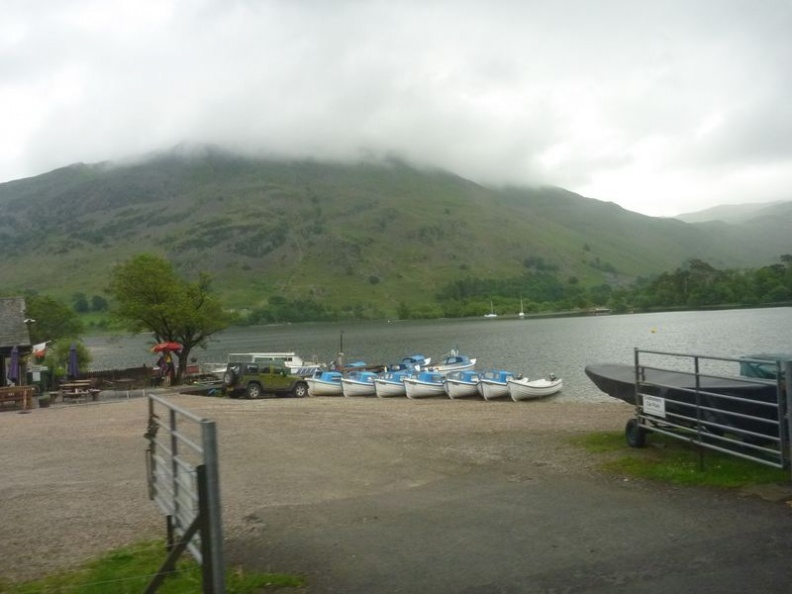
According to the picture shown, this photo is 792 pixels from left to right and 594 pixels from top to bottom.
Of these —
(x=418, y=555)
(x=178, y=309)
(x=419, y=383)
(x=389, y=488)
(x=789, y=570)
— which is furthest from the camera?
(x=178, y=309)

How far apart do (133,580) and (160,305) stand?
41.0 meters

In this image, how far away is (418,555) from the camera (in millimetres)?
6645

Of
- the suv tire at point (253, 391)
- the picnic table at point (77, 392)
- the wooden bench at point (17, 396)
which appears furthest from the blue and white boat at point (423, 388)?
the wooden bench at point (17, 396)

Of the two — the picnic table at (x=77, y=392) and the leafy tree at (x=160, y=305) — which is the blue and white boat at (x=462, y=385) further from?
the leafy tree at (x=160, y=305)

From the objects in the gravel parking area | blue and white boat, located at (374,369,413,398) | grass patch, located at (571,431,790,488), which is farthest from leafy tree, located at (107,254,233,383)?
grass patch, located at (571,431,790,488)

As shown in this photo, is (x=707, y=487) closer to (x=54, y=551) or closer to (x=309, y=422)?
(x=54, y=551)

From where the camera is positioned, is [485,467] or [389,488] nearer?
[389,488]

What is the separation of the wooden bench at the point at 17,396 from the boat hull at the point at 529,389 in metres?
23.4

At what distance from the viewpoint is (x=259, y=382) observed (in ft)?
114

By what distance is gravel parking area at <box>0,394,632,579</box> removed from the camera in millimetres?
8289

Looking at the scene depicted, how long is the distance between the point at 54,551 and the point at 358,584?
12.9 ft

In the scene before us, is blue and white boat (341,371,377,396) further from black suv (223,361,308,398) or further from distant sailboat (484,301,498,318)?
distant sailboat (484,301,498,318)

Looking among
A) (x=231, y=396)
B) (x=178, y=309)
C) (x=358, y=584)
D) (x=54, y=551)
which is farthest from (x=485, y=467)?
(x=178, y=309)

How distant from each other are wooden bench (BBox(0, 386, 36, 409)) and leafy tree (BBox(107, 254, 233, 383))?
50.1ft
